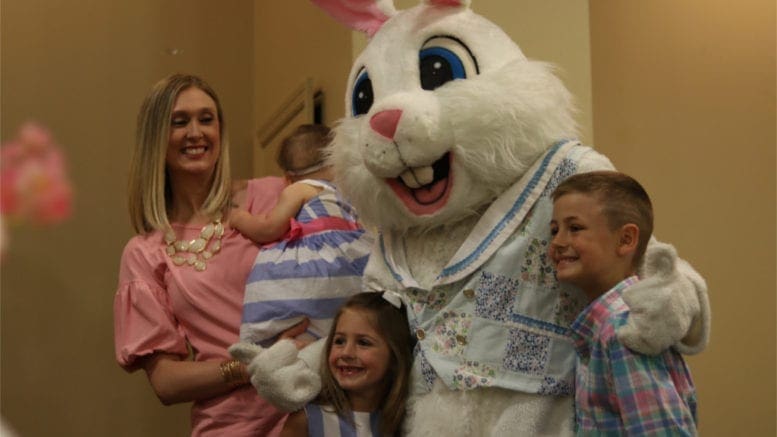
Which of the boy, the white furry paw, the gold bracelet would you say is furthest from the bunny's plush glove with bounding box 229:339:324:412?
the boy

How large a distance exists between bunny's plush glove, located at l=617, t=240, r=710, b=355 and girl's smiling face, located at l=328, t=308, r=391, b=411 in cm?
39

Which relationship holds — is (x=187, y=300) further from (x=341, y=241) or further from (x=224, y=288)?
(x=341, y=241)

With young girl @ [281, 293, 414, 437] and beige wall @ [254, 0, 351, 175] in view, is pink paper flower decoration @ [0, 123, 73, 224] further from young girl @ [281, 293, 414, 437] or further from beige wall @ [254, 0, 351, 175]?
beige wall @ [254, 0, 351, 175]

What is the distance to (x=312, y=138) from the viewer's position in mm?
1687

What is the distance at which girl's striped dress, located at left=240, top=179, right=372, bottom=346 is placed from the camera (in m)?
1.44

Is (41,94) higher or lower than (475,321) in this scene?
higher

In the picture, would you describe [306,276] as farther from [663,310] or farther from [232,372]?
[663,310]

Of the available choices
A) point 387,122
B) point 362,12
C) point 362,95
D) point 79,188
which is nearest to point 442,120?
point 387,122

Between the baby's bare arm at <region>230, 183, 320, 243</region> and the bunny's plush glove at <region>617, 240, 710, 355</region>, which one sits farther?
the baby's bare arm at <region>230, 183, 320, 243</region>

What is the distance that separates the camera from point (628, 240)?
3.71 ft

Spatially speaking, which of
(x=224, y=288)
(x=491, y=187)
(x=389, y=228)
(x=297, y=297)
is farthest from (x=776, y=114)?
(x=224, y=288)

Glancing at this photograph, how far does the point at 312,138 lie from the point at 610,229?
71cm

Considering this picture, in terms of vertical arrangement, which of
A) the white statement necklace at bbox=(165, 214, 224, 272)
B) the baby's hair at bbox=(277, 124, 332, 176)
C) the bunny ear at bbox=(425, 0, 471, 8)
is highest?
the bunny ear at bbox=(425, 0, 471, 8)

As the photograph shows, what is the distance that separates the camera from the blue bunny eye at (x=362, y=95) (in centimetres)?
138
